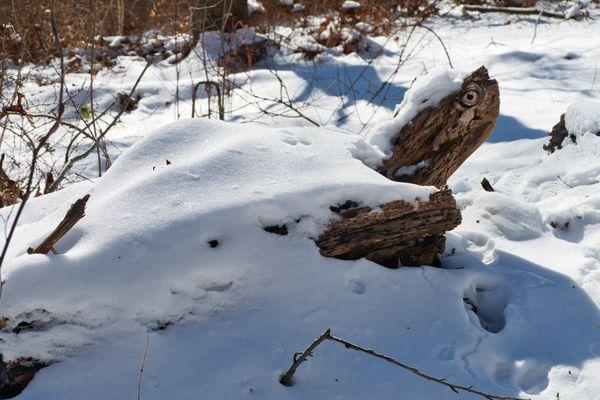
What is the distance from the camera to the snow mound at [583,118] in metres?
3.54

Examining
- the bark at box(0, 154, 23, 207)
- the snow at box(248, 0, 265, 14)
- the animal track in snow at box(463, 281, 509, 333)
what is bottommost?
the bark at box(0, 154, 23, 207)

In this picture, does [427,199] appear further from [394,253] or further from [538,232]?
[538,232]

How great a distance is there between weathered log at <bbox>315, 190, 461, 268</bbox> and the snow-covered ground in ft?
0.17

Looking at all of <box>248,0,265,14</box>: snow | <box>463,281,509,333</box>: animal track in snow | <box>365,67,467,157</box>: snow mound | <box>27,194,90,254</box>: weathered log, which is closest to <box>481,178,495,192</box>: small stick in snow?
<box>365,67,467,157</box>: snow mound

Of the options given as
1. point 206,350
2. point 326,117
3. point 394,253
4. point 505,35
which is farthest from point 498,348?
point 505,35

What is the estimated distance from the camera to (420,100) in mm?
2523

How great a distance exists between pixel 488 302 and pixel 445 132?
80 centimetres

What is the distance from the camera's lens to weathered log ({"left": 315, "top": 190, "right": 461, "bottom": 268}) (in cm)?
206

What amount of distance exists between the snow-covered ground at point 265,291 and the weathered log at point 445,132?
225 mm

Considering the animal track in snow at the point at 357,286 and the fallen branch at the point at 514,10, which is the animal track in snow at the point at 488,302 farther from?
the fallen branch at the point at 514,10

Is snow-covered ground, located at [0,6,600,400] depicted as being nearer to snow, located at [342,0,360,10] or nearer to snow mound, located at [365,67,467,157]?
snow mound, located at [365,67,467,157]

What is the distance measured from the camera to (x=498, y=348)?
1.91 metres

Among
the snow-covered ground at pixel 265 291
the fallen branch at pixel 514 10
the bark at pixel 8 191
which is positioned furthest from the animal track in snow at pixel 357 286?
the fallen branch at pixel 514 10

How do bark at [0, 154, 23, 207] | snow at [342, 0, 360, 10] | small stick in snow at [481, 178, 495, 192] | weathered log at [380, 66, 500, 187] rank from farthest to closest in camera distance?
snow at [342, 0, 360, 10]
small stick in snow at [481, 178, 495, 192]
bark at [0, 154, 23, 207]
weathered log at [380, 66, 500, 187]
